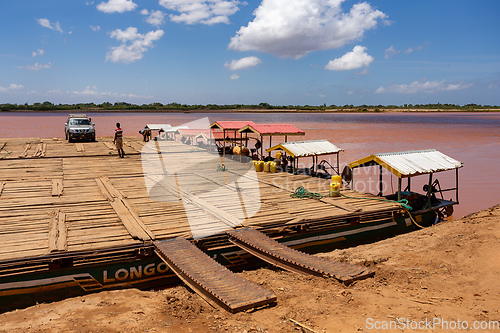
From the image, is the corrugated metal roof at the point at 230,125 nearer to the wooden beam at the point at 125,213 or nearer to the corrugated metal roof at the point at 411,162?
the wooden beam at the point at 125,213

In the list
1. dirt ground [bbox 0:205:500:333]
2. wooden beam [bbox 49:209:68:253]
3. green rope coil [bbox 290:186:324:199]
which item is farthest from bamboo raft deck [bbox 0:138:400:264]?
dirt ground [bbox 0:205:500:333]

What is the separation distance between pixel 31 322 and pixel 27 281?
1078mm

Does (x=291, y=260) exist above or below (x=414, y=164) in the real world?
below

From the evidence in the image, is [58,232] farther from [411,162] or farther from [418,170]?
[411,162]

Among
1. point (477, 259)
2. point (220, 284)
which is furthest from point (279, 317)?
point (477, 259)

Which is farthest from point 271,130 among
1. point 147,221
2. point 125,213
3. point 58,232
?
point 58,232

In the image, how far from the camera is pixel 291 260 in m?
7.59

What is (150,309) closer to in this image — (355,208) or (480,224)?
(355,208)

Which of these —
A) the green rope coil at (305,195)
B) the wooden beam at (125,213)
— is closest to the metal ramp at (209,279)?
the wooden beam at (125,213)

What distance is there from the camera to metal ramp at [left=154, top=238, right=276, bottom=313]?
6.04 metres

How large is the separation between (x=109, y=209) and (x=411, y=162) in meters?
9.75

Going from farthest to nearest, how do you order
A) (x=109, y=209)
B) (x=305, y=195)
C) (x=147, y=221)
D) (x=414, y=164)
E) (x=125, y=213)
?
1. (x=305, y=195)
2. (x=414, y=164)
3. (x=109, y=209)
4. (x=125, y=213)
5. (x=147, y=221)

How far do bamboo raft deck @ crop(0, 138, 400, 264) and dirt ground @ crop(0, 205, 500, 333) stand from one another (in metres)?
1.39

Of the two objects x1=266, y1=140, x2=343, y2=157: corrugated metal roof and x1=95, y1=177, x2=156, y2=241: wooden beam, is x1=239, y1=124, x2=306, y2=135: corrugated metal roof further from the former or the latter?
x1=95, y1=177, x2=156, y2=241: wooden beam
